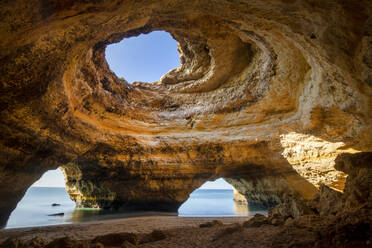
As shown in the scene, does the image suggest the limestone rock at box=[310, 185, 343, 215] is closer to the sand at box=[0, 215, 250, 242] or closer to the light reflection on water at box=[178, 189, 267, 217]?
the sand at box=[0, 215, 250, 242]

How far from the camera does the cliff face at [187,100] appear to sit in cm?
344

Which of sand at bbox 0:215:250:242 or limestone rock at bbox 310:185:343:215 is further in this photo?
sand at bbox 0:215:250:242

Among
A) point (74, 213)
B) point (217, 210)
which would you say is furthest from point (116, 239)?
point (217, 210)

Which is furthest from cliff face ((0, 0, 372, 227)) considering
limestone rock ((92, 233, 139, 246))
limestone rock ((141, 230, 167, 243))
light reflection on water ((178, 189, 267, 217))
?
limestone rock ((92, 233, 139, 246))

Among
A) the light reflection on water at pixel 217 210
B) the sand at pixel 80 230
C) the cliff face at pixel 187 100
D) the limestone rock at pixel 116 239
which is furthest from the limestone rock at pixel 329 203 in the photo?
the light reflection on water at pixel 217 210

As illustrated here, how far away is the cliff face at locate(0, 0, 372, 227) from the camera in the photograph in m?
3.44

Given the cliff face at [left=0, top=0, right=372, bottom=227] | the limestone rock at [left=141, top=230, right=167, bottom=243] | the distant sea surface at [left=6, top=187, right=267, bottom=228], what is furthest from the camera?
the distant sea surface at [left=6, top=187, right=267, bottom=228]

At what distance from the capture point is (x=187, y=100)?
10.8 meters

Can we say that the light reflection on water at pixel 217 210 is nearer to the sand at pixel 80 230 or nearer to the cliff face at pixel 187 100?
the cliff face at pixel 187 100

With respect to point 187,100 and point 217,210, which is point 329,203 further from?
point 217,210

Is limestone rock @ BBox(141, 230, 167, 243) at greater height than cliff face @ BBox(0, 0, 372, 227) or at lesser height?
lesser

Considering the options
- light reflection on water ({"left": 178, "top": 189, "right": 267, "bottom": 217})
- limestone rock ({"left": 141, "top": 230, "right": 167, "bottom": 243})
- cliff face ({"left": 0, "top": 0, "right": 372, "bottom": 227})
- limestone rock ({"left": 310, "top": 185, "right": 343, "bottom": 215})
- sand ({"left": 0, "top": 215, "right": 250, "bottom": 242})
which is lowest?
light reflection on water ({"left": 178, "top": 189, "right": 267, "bottom": 217})

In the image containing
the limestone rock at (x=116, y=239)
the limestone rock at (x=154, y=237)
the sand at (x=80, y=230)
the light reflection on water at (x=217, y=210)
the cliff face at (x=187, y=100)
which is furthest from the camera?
the light reflection on water at (x=217, y=210)

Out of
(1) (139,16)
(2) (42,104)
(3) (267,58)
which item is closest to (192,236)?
(1) (139,16)
